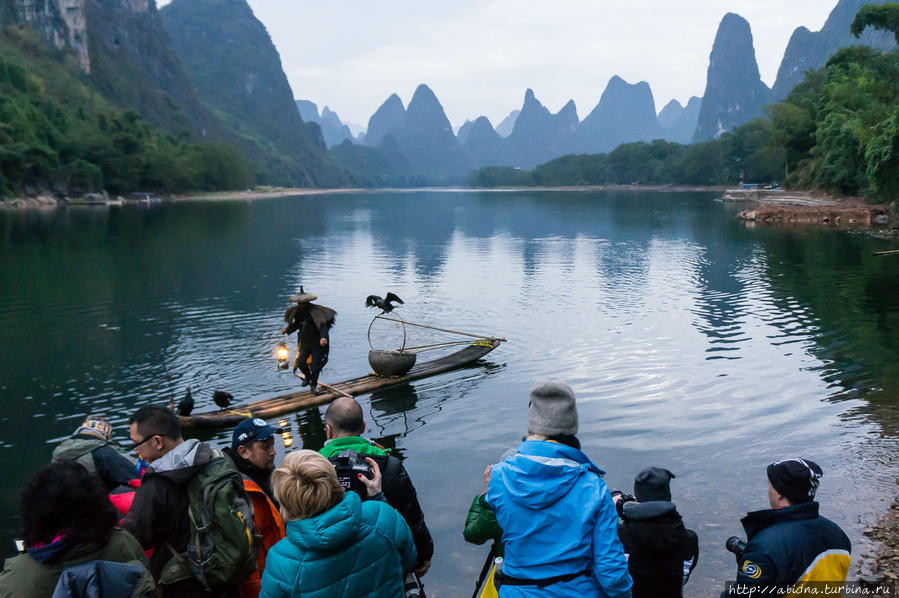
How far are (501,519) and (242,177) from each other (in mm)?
140978

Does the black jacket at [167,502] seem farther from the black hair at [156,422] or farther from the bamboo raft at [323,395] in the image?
the bamboo raft at [323,395]

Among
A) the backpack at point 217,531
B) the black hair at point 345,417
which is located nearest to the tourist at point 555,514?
the black hair at point 345,417

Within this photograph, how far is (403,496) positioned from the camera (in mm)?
4410

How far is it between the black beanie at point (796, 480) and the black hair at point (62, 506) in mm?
3535

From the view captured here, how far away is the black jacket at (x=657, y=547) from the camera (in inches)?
148

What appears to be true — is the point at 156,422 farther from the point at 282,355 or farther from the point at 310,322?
the point at 282,355

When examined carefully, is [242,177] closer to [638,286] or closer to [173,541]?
[638,286]

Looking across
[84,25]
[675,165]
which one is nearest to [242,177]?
[84,25]

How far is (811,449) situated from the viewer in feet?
32.7

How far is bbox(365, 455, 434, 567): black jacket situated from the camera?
4363 millimetres

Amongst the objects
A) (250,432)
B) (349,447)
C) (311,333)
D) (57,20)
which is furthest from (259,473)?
(57,20)

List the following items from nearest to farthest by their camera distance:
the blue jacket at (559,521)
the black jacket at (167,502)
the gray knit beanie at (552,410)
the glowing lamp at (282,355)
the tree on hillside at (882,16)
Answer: the blue jacket at (559,521) → the gray knit beanie at (552,410) → the black jacket at (167,502) → the glowing lamp at (282,355) → the tree on hillside at (882,16)

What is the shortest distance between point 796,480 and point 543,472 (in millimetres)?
1533

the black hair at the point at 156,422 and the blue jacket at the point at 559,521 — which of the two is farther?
the black hair at the point at 156,422
